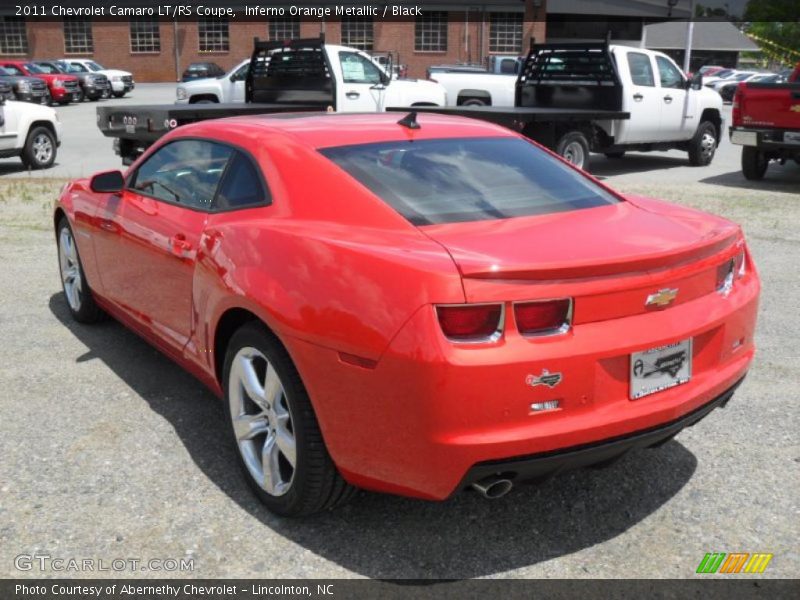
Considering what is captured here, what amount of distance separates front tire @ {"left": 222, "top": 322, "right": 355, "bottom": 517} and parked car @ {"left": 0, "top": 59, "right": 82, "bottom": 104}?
32.8 meters

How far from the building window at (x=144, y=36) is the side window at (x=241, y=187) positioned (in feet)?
183

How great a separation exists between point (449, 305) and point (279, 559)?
1152 mm

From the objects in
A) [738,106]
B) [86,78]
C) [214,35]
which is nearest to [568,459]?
[738,106]

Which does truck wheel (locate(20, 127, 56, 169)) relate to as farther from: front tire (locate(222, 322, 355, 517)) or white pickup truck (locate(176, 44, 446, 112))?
front tire (locate(222, 322, 355, 517))

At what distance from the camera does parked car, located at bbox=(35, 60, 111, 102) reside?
123 ft

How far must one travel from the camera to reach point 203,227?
391 cm

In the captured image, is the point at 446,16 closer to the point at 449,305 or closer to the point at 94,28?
the point at 94,28

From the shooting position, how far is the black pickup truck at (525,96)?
1235cm

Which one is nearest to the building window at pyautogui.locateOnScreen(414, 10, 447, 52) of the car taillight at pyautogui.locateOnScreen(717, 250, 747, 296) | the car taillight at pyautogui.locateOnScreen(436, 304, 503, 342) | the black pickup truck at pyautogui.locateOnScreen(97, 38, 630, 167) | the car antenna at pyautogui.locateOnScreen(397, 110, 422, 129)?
the black pickup truck at pyautogui.locateOnScreen(97, 38, 630, 167)

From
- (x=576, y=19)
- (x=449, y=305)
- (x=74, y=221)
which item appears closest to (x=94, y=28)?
(x=576, y=19)

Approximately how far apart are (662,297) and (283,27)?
55497 millimetres

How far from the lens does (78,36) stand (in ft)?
183

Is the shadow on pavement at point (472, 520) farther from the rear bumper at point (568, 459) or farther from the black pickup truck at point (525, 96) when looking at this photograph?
the black pickup truck at point (525, 96)

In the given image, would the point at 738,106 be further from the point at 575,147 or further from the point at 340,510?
the point at 340,510
